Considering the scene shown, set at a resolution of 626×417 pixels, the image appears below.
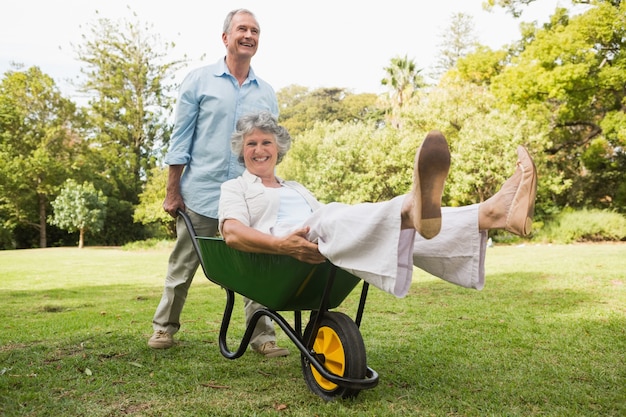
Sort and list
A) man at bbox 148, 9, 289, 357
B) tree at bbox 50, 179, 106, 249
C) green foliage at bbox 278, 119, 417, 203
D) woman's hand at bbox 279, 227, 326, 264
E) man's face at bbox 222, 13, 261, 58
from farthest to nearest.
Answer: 1. tree at bbox 50, 179, 106, 249
2. green foliage at bbox 278, 119, 417, 203
3. man at bbox 148, 9, 289, 357
4. man's face at bbox 222, 13, 261, 58
5. woman's hand at bbox 279, 227, 326, 264

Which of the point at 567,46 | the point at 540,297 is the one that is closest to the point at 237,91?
the point at 540,297

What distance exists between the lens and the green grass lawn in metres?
1.96

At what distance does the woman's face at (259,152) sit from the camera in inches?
90.8

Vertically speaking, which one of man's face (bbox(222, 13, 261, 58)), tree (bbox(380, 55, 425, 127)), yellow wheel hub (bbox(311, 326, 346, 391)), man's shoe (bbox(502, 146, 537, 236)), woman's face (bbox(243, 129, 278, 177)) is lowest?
yellow wheel hub (bbox(311, 326, 346, 391))

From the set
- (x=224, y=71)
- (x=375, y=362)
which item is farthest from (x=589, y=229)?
(x=224, y=71)

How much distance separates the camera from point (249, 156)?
2324mm

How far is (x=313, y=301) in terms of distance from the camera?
2.05 m

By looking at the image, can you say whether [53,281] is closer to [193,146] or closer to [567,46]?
[193,146]

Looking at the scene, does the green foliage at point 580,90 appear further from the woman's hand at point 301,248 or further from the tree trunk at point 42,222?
the tree trunk at point 42,222

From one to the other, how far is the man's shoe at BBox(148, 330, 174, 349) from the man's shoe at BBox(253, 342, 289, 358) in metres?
0.49

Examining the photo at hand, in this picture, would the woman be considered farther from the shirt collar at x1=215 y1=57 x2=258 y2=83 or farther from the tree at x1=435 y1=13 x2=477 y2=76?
the tree at x1=435 y1=13 x2=477 y2=76

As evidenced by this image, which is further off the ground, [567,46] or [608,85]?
[567,46]

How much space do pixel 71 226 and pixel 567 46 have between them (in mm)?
15190

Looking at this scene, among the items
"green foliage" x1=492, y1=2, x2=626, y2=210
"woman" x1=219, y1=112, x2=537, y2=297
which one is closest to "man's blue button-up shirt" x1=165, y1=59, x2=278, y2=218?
"woman" x1=219, y1=112, x2=537, y2=297
